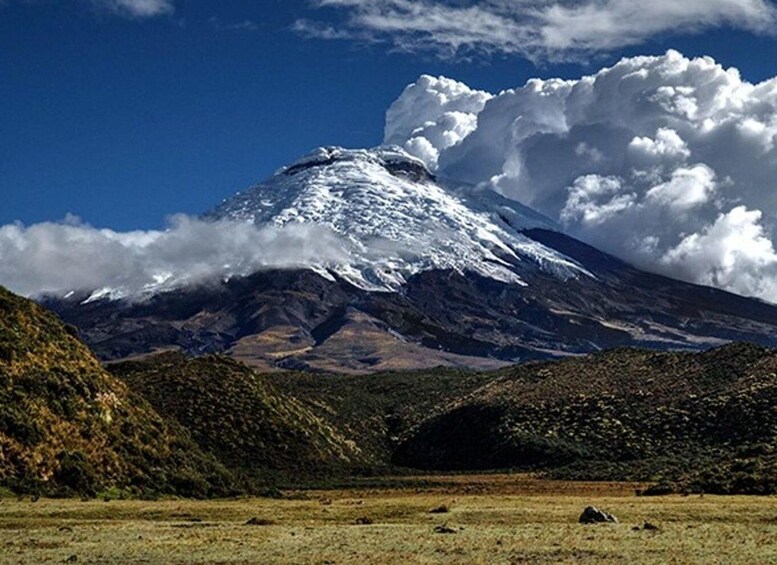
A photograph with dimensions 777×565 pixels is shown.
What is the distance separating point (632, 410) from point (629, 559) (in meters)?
88.0

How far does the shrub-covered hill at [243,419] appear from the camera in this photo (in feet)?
364

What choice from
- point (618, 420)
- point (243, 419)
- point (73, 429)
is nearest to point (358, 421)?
point (243, 419)

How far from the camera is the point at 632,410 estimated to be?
12544 centimetres

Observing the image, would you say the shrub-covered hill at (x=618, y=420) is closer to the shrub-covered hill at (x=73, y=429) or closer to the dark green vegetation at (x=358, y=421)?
the dark green vegetation at (x=358, y=421)

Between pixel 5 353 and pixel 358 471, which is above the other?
pixel 5 353

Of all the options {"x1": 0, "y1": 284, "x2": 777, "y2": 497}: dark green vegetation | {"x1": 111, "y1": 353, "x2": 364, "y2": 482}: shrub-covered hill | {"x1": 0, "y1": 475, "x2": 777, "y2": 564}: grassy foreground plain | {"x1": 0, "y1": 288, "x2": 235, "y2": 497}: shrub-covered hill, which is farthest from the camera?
{"x1": 111, "y1": 353, "x2": 364, "y2": 482}: shrub-covered hill

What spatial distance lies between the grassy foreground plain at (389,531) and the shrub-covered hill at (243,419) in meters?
37.0

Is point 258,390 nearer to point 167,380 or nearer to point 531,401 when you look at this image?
point 167,380

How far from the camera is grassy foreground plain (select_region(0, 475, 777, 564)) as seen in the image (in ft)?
134

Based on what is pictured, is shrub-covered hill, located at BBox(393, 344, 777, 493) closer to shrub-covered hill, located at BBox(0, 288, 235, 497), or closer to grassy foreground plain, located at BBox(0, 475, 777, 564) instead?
grassy foreground plain, located at BBox(0, 475, 777, 564)

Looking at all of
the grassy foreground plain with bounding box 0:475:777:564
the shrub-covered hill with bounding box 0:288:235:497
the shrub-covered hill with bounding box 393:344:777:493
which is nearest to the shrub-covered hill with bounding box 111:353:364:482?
the shrub-covered hill with bounding box 393:344:777:493

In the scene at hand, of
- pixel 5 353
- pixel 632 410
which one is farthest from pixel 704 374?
pixel 5 353

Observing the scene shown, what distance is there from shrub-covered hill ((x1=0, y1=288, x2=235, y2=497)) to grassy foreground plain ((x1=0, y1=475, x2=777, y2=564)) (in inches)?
246

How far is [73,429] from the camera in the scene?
3164 inches
